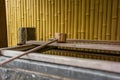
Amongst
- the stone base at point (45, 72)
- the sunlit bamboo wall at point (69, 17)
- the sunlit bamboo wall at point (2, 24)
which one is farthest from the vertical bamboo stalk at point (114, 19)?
the stone base at point (45, 72)

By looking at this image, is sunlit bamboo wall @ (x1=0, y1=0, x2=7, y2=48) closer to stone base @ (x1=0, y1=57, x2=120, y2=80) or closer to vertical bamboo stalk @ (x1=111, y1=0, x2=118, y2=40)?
stone base @ (x1=0, y1=57, x2=120, y2=80)

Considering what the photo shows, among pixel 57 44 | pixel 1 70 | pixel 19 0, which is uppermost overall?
pixel 19 0

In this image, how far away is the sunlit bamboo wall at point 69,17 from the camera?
305cm

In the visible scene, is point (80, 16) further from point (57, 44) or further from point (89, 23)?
point (57, 44)

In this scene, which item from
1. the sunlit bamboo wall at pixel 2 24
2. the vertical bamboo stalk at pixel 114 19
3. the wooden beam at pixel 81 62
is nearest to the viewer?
the wooden beam at pixel 81 62

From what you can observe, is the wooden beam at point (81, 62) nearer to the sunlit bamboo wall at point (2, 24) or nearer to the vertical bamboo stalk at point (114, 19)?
the sunlit bamboo wall at point (2, 24)

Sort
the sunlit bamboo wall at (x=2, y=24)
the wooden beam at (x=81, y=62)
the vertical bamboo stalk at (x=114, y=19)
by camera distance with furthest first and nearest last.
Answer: the vertical bamboo stalk at (x=114, y=19) → the sunlit bamboo wall at (x=2, y=24) → the wooden beam at (x=81, y=62)

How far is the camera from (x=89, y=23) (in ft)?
10.7

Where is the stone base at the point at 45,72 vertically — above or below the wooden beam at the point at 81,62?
below

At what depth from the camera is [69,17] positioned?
352 cm

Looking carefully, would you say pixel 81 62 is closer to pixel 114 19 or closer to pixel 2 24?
pixel 2 24

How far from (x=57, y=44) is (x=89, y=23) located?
5.12 feet

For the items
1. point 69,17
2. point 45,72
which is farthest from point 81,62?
point 69,17

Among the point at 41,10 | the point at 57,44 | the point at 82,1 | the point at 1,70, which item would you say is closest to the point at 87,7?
the point at 82,1
